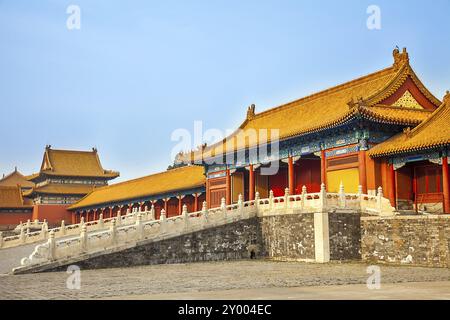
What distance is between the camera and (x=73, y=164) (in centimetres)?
5822

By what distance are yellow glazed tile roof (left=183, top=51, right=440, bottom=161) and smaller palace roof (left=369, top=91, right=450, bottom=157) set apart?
1089 millimetres

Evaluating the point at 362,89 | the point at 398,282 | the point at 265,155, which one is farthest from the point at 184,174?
the point at 398,282

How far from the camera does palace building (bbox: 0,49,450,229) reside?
2147 cm

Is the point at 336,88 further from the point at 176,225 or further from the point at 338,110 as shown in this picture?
the point at 176,225

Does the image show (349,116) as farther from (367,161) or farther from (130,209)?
(130,209)

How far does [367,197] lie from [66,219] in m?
38.4

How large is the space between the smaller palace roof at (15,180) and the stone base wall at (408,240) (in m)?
54.4

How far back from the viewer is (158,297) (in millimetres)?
10586

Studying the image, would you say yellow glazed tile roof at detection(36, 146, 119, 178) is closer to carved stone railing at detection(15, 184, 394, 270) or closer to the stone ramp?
the stone ramp

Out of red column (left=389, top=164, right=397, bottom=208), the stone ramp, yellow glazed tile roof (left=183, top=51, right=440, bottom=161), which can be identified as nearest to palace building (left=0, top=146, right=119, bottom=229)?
the stone ramp

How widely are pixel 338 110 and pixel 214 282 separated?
537 inches

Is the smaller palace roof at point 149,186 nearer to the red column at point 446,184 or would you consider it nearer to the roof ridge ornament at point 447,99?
the roof ridge ornament at point 447,99
